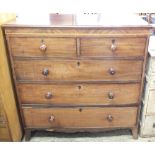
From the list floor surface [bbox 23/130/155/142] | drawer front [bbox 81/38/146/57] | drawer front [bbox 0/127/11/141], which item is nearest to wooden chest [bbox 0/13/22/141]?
drawer front [bbox 0/127/11/141]

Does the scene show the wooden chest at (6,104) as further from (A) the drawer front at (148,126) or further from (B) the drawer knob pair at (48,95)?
(A) the drawer front at (148,126)

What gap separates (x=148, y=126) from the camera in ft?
5.47

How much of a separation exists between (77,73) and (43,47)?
0.30 metres

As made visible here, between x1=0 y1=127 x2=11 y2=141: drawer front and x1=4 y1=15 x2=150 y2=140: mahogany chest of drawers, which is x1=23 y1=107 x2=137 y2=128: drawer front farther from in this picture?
x1=0 y1=127 x2=11 y2=141: drawer front

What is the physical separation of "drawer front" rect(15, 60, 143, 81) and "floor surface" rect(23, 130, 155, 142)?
58 centimetres

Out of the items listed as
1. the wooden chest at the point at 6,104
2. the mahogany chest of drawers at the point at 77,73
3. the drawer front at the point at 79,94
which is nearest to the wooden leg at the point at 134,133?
the mahogany chest of drawers at the point at 77,73

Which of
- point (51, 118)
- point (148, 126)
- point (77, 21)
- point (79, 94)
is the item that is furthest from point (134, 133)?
point (77, 21)

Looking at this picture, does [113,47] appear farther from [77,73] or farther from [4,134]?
[4,134]

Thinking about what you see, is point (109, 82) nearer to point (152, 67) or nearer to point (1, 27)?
point (152, 67)

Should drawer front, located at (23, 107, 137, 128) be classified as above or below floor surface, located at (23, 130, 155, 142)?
above

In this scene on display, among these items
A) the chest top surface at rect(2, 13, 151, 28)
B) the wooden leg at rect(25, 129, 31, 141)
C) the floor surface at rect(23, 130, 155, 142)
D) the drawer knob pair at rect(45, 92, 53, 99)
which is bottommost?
the floor surface at rect(23, 130, 155, 142)

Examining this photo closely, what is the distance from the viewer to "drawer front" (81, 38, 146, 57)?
1.34 metres

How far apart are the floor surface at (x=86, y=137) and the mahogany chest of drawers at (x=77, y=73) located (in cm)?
11
